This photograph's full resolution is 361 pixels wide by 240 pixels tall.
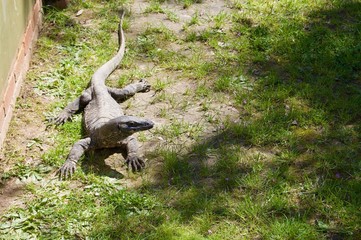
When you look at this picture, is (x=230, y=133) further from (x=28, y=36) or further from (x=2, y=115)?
(x=28, y=36)

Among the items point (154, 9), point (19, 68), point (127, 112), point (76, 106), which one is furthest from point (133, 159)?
point (154, 9)

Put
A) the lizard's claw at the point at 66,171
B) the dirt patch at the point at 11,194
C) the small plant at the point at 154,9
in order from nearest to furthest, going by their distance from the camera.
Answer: the dirt patch at the point at 11,194, the lizard's claw at the point at 66,171, the small plant at the point at 154,9

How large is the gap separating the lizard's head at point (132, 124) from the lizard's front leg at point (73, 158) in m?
0.41

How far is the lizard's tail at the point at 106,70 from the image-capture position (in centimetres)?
615

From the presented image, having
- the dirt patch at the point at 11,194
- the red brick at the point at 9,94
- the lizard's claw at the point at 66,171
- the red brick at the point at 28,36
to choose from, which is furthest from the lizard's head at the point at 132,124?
the red brick at the point at 28,36

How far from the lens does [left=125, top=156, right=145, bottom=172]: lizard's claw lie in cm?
513

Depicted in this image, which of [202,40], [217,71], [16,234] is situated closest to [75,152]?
[16,234]

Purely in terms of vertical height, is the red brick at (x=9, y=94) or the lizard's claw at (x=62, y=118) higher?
the red brick at (x=9, y=94)

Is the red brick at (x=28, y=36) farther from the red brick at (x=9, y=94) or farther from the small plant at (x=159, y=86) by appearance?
the small plant at (x=159, y=86)

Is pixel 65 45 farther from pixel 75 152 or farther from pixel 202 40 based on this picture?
pixel 75 152

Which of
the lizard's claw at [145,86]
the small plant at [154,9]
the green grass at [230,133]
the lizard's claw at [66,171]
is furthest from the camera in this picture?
the small plant at [154,9]

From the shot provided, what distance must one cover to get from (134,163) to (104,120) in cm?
65

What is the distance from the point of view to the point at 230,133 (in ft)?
18.6

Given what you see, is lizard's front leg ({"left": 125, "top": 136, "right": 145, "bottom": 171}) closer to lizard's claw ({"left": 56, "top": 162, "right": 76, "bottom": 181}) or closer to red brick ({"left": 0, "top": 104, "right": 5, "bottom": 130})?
lizard's claw ({"left": 56, "top": 162, "right": 76, "bottom": 181})
